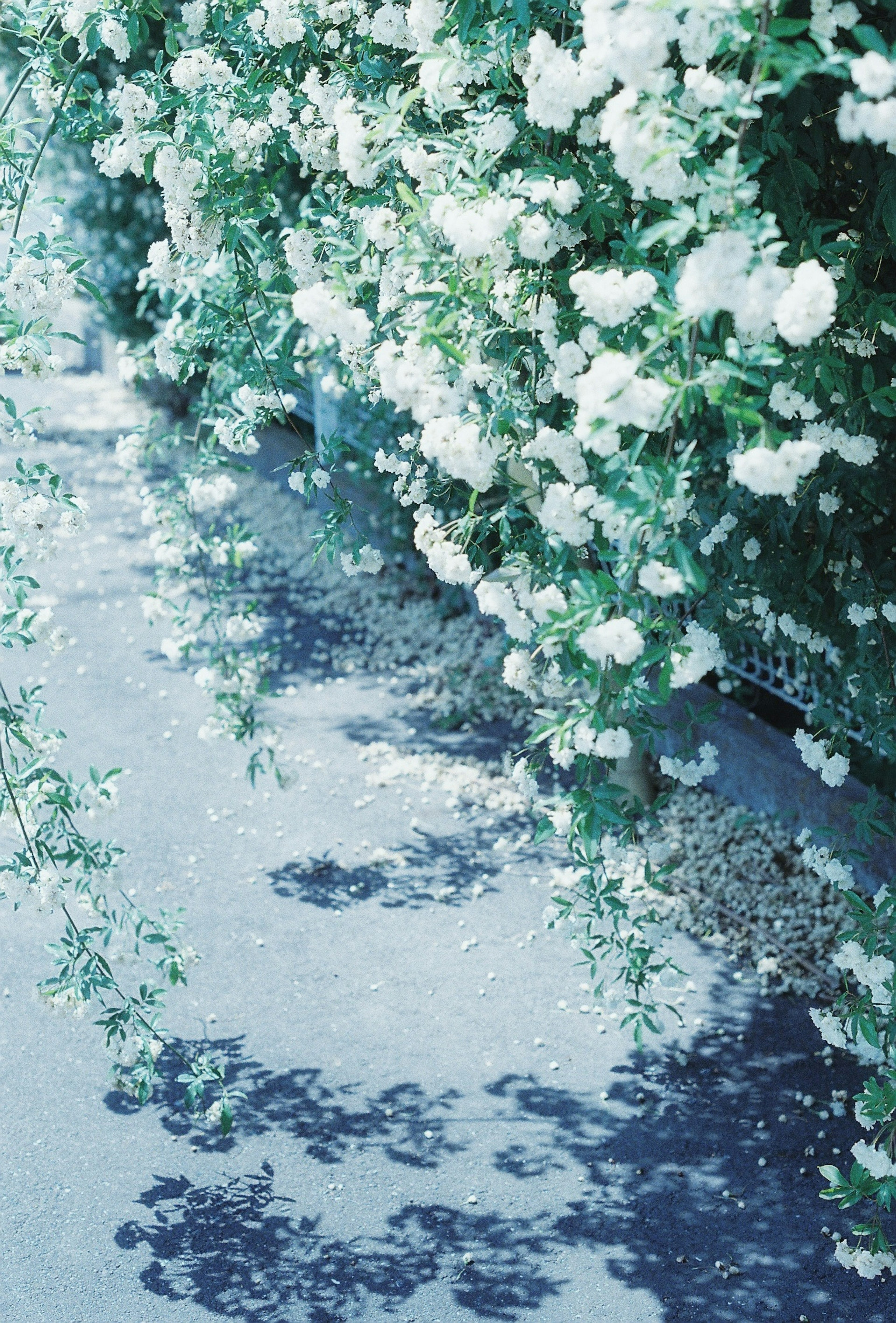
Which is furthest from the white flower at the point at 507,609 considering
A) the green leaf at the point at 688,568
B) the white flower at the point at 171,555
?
the white flower at the point at 171,555

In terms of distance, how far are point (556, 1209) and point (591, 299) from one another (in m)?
2.10

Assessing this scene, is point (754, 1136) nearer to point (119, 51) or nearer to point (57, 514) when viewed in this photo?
point (57, 514)

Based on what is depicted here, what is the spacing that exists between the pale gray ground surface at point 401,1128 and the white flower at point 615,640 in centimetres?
163

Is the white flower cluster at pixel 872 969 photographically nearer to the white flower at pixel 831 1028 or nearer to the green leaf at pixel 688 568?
the white flower at pixel 831 1028

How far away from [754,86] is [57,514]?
164 cm

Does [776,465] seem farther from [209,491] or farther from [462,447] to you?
[209,491]

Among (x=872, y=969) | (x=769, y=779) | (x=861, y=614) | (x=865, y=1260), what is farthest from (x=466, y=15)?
(x=769, y=779)

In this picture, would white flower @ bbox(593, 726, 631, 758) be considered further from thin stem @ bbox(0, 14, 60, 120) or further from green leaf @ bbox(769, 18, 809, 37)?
thin stem @ bbox(0, 14, 60, 120)

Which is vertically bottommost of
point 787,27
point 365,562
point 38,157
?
point 787,27

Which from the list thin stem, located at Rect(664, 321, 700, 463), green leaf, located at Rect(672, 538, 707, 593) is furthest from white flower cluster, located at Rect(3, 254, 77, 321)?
green leaf, located at Rect(672, 538, 707, 593)

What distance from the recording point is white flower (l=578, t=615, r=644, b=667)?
172 cm

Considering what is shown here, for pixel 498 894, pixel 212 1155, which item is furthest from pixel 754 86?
pixel 498 894

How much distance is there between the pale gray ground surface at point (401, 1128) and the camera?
2742mm

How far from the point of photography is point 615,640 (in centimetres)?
173
